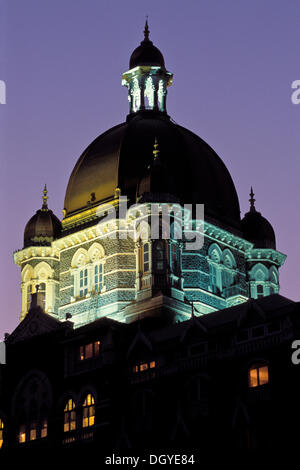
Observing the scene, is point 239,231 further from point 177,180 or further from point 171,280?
point 171,280

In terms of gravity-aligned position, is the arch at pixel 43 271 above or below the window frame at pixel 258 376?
above

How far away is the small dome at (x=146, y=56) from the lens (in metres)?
95.4

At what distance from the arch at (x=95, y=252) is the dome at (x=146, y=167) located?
12.3 ft

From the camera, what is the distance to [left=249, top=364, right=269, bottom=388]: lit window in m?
66.6

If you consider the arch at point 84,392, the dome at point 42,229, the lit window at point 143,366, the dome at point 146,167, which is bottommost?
the arch at point 84,392

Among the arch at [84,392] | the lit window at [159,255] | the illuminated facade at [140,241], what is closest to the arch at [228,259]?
the illuminated facade at [140,241]

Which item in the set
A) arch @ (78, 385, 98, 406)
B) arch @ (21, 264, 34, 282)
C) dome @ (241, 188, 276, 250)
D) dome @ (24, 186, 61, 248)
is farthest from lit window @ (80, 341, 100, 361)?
dome @ (241, 188, 276, 250)

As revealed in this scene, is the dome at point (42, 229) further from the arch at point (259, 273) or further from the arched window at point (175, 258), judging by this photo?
the arch at point (259, 273)

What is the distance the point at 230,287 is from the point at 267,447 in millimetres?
25507

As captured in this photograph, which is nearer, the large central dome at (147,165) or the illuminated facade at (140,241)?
the illuminated facade at (140,241)

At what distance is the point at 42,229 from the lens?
93.4 meters

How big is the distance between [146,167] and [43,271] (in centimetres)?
1195

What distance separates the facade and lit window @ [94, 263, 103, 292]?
10 cm
